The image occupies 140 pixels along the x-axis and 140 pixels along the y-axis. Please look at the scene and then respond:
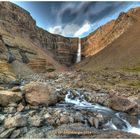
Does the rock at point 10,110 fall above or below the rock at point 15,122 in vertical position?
above

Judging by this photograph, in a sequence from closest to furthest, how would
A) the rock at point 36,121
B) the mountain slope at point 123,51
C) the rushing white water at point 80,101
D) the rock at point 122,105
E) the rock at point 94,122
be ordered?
the rock at point 36,121 < the rock at point 94,122 < the rock at point 122,105 < the rushing white water at point 80,101 < the mountain slope at point 123,51

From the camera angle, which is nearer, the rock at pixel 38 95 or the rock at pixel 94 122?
the rock at pixel 94 122

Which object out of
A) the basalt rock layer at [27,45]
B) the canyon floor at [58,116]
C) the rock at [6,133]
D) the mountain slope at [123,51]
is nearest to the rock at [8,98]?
the canyon floor at [58,116]

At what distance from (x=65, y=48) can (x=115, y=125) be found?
90.7 metres

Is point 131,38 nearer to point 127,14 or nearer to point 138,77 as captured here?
point 127,14

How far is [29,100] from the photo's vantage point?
15.8 m

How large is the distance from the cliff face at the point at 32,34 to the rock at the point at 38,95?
39.0 meters

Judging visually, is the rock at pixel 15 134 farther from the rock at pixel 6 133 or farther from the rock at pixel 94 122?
the rock at pixel 94 122

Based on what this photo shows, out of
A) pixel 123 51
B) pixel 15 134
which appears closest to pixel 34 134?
pixel 15 134

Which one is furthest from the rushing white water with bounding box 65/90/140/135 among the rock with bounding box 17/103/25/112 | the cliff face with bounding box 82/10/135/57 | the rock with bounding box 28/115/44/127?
the cliff face with bounding box 82/10/135/57

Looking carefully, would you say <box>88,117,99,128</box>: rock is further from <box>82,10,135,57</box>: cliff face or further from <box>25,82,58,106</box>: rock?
<box>82,10,135,57</box>: cliff face

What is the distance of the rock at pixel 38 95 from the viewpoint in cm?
1577

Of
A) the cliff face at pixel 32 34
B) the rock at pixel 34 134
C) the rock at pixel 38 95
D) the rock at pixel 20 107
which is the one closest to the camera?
the rock at pixel 34 134

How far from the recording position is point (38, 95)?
A: 52.5 ft
